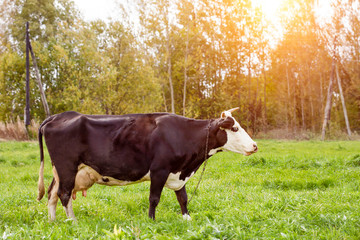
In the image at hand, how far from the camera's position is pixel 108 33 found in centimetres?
2616

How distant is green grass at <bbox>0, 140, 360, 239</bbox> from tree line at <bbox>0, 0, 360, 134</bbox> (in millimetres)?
15189

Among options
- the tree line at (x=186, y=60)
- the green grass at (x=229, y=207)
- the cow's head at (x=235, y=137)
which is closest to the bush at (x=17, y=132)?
the tree line at (x=186, y=60)

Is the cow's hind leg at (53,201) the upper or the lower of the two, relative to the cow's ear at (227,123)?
lower

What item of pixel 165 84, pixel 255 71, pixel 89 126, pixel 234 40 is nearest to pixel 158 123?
pixel 89 126

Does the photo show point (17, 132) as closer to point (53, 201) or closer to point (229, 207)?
point (53, 201)

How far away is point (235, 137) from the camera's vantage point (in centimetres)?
546

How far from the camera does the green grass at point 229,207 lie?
4043 millimetres

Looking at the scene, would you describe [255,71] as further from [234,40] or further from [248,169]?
[248,169]

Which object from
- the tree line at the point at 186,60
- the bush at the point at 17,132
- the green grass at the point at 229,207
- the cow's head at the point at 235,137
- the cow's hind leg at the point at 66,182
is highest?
the tree line at the point at 186,60

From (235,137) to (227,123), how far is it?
28cm

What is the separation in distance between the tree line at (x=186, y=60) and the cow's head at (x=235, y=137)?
1986cm

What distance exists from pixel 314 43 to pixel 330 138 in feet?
29.8

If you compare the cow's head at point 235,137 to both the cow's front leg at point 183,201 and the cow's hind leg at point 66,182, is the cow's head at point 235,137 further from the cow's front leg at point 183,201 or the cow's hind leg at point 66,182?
the cow's hind leg at point 66,182

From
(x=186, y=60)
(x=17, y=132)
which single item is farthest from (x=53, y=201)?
(x=186, y=60)
